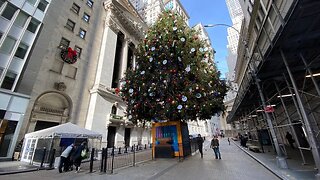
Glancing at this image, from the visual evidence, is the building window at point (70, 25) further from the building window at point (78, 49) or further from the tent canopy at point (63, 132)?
the tent canopy at point (63, 132)

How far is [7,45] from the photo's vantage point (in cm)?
1498

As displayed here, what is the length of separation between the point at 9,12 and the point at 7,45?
3547 millimetres

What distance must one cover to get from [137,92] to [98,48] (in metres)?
17.3

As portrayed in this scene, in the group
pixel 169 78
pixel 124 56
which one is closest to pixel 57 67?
pixel 124 56

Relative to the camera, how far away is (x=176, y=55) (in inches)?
496

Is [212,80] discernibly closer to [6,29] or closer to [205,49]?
[205,49]

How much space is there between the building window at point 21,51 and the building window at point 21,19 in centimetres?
219

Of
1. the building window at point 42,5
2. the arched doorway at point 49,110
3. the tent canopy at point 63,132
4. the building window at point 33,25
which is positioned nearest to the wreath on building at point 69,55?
the building window at point 33,25

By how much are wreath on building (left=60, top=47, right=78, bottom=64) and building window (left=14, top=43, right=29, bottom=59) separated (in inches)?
147

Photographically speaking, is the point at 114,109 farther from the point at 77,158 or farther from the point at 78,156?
the point at 77,158

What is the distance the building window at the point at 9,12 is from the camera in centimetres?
1524

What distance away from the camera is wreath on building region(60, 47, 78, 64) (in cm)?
1964

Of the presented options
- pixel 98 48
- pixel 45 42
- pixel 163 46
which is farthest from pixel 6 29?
pixel 163 46

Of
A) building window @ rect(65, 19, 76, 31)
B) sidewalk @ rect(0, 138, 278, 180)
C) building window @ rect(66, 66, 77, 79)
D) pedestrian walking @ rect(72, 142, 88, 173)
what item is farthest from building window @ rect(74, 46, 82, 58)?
sidewalk @ rect(0, 138, 278, 180)
